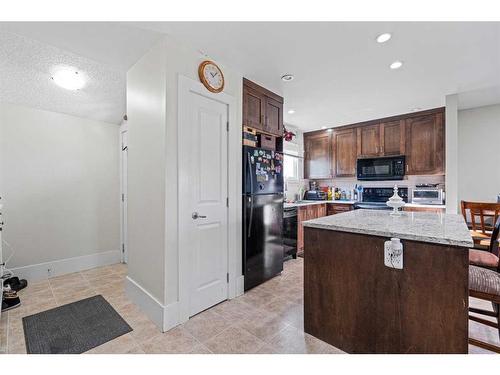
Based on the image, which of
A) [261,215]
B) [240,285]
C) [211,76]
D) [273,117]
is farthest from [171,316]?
[273,117]

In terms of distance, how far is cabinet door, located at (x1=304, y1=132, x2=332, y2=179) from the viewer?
5023 millimetres

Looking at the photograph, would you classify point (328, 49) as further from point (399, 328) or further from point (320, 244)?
point (399, 328)

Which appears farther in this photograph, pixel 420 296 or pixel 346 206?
pixel 346 206

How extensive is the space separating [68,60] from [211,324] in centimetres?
271

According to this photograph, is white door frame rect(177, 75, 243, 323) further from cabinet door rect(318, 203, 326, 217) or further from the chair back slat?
the chair back slat

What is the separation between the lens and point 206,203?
2215mm

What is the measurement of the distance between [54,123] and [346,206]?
4.83 metres

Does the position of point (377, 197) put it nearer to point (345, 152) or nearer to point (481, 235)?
point (345, 152)

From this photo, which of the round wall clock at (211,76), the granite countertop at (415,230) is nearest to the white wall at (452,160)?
the granite countertop at (415,230)

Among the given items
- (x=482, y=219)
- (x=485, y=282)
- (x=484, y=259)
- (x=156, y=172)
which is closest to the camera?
(x=485, y=282)

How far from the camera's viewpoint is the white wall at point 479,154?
3.66m

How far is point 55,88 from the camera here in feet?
8.45

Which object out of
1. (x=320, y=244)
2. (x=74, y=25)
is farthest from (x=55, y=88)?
(x=320, y=244)
